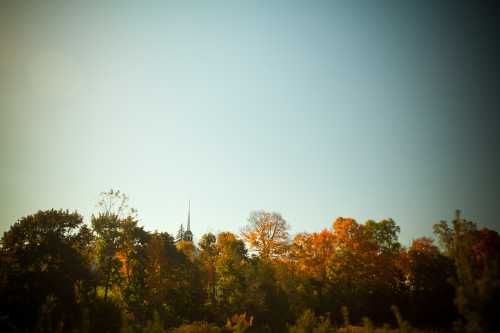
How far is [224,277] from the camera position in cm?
3070

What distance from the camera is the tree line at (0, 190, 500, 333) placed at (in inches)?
749

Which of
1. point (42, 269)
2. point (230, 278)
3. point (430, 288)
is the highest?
point (42, 269)

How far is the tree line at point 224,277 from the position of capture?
19.0 metres

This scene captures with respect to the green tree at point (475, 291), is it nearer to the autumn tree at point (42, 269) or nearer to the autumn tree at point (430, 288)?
the autumn tree at point (42, 269)

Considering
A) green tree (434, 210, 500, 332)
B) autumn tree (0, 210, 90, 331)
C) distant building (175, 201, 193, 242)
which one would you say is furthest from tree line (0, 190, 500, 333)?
distant building (175, 201, 193, 242)

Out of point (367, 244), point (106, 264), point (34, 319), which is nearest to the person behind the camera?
point (34, 319)

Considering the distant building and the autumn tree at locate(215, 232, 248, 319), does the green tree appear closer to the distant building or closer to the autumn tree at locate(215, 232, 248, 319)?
the autumn tree at locate(215, 232, 248, 319)

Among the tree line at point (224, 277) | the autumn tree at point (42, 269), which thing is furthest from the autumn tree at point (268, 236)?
the autumn tree at point (42, 269)

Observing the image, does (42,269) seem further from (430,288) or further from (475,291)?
(430,288)

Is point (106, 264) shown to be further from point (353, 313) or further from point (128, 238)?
point (353, 313)

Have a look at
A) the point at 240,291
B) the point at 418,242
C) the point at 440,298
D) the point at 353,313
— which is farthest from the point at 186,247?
the point at 418,242

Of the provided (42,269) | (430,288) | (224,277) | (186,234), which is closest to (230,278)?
(224,277)

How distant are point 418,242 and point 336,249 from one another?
54.0 feet

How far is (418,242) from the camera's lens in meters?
40.8
